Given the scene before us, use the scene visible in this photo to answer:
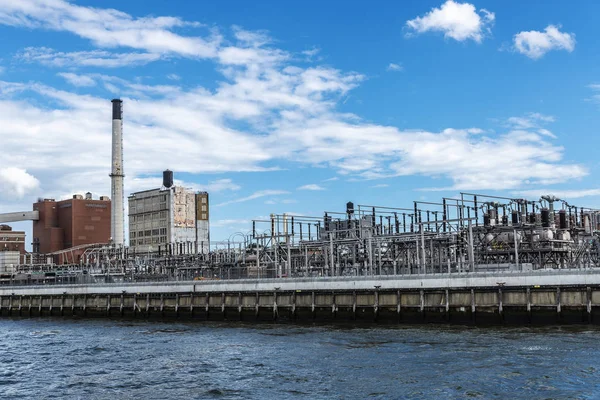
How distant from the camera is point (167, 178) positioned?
6727 inches

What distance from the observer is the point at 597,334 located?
4256cm

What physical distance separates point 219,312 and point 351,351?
29.7 meters

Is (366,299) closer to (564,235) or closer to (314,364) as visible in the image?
(314,364)

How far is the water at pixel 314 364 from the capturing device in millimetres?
29516

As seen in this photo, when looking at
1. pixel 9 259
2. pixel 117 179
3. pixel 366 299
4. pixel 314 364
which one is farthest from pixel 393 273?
pixel 9 259

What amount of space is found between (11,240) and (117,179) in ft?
106

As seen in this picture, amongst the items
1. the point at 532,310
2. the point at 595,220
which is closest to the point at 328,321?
the point at 532,310

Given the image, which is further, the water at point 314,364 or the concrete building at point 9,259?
the concrete building at point 9,259

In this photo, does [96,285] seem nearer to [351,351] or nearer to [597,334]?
[351,351]

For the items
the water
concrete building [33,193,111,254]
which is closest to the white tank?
the water

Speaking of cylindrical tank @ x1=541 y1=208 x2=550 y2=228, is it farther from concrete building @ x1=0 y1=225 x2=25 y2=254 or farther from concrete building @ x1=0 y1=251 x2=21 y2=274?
concrete building @ x1=0 y1=225 x2=25 y2=254

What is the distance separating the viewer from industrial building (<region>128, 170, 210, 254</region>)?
165750 mm

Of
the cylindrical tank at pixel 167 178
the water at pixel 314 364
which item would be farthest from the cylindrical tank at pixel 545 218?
the cylindrical tank at pixel 167 178

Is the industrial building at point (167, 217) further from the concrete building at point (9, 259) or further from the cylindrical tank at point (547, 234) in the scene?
the cylindrical tank at point (547, 234)
